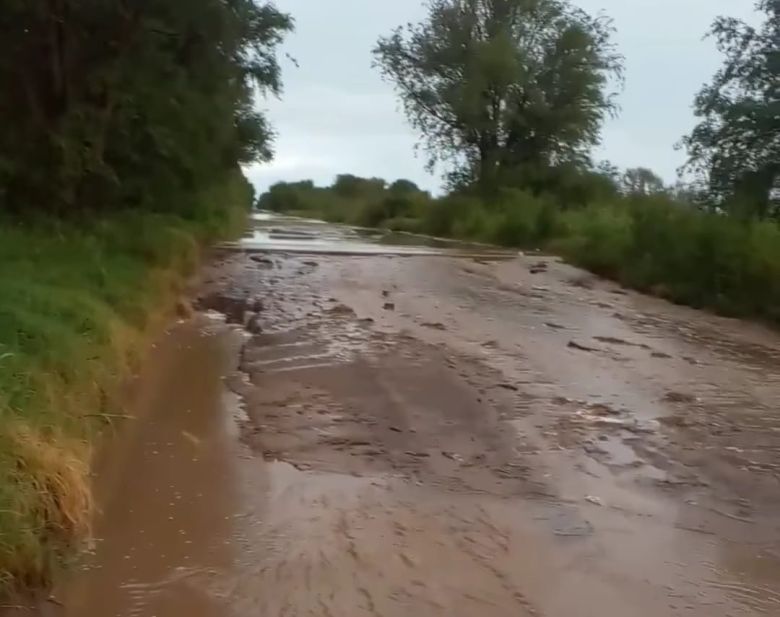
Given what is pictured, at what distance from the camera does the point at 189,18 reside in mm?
14414

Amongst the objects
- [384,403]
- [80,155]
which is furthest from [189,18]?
[384,403]

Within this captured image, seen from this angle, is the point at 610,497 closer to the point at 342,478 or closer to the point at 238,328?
the point at 342,478

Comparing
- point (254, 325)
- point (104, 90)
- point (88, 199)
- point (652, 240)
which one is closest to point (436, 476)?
point (254, 325)

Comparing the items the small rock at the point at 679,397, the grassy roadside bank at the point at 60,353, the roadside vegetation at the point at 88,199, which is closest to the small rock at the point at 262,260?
the roadside vegetation at the point at 88,199

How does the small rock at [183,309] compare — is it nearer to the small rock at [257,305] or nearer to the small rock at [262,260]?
the small rock at [257,305]

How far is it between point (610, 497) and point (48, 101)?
11.7m

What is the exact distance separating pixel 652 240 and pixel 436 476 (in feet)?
44.4

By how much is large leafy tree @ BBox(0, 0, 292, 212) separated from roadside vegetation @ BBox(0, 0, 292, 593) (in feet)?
0.09

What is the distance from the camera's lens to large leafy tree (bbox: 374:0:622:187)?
37.2m

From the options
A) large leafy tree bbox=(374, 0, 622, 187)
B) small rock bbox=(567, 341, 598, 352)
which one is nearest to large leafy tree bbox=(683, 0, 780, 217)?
small rock bbox=(567, 341, 598, 352)

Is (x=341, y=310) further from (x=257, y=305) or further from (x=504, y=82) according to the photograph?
(x=504, y=82)

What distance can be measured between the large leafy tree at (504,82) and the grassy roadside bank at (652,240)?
2.62 metres

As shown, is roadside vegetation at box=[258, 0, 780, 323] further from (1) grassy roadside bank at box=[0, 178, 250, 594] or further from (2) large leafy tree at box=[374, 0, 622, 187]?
(1) grassy roadside bank at box=[0, 178, 250, 594]

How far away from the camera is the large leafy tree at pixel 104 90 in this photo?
46.8ft
